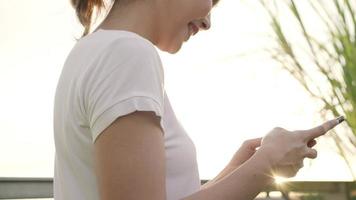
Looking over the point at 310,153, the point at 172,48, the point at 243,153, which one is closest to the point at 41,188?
the point at 243,153

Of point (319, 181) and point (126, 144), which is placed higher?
point (126, 144)

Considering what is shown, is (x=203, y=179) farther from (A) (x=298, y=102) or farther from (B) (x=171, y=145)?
(B) (x=171, y=145)

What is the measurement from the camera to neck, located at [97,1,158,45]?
72 centimetres

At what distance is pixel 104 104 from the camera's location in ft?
2.00

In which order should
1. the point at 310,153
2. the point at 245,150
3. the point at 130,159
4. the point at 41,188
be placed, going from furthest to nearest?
1. the point at 41,188
2. the point at 245,150
3. the point at 310,153
4. the point at 130,159

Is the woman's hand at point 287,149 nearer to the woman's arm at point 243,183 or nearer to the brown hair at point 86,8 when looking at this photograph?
the woman's arm at point 243,183

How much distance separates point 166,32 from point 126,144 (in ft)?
0.70

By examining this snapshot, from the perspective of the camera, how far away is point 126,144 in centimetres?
59

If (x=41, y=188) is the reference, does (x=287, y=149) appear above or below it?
above

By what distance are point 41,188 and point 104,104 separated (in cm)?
130

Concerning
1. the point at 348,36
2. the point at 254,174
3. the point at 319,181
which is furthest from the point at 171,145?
the point at 319,181

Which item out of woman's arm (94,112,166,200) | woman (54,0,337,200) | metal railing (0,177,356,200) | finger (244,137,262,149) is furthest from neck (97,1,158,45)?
metal railing (0,177,356,200)

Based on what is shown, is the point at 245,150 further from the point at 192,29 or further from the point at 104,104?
the point at 104,104

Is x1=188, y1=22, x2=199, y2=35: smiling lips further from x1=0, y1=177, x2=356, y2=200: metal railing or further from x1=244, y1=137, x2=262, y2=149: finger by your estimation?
x1=0, y1=177, x2=356, y2=200: metal railing
